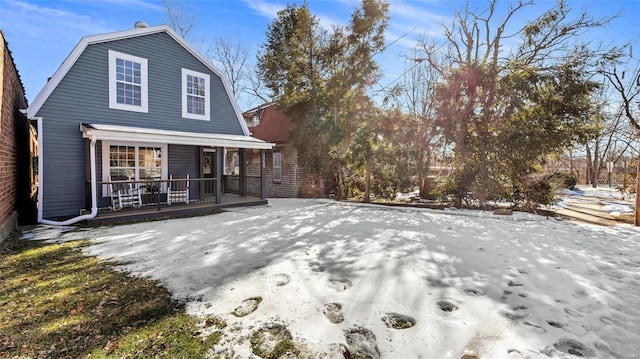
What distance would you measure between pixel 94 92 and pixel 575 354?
11644mm

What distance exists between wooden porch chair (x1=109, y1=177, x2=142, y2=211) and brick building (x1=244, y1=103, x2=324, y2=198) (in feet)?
18.0

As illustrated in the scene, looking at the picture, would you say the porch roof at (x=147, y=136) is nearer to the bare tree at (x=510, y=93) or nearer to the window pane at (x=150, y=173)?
the window pane at (x=150, y=173)

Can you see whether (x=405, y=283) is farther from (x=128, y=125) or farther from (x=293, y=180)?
(x=293, y=180)

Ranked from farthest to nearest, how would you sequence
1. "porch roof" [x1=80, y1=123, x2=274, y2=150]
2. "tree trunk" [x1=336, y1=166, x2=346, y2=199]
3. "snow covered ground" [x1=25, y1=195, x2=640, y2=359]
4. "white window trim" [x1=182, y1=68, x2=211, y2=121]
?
"tree trunk" [x1=336, y1=166, x2=346, y2=199]
"white window trim" [x1=182, y1=68, x2=211, y2=121]
"porch roof" [x1=80, y1=123, x2=274, y2=150]
"snow covered ground" [x1=25, y1=195, x2=640, y2=359]

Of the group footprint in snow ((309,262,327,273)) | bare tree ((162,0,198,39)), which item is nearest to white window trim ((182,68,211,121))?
footprint in snow ((309,262,327,273))

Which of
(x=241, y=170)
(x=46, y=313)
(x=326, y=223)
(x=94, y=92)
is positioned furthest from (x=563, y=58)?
(x=94, y=92)

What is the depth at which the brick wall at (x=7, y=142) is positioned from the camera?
6.04 meters

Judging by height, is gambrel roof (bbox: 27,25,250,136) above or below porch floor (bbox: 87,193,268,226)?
above

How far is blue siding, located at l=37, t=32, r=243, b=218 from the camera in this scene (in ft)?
26.9

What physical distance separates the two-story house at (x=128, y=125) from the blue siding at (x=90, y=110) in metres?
0.02

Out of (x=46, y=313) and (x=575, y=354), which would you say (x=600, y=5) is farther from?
(x=46, y=313)

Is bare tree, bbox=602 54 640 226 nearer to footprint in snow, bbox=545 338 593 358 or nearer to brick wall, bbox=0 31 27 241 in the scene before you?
footprint in snow, bbox=545 338 593 358

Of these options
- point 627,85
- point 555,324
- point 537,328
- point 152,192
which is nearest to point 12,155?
point 152,192

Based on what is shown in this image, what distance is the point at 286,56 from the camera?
45.2 ft
